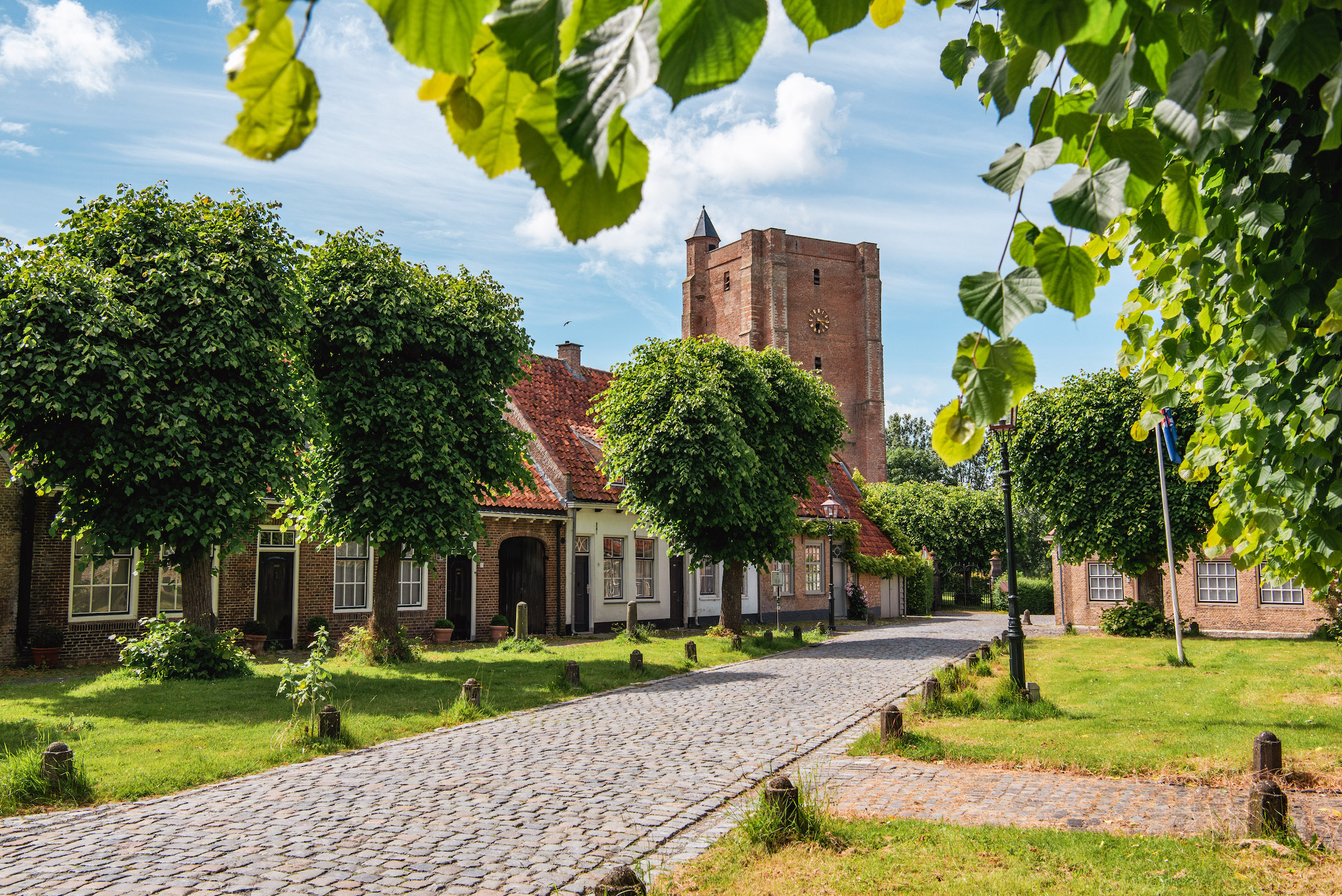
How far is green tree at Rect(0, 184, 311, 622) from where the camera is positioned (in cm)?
1217

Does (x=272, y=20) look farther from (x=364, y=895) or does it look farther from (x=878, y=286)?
(x=878, y=286)

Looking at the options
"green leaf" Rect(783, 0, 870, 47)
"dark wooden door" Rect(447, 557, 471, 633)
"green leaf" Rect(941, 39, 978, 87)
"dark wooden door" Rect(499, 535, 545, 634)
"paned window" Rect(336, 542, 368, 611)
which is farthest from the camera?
"dark wooden door" Rect(499, 535, 545, 634)

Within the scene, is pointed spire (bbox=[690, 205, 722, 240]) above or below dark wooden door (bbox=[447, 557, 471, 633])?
above

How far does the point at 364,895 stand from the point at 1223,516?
A: 541cm

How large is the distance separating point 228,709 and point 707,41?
12481 millimetres

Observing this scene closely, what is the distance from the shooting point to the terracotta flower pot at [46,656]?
16078mm

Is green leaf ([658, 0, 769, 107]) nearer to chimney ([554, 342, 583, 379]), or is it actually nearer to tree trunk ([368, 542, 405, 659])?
tree trunk ([368, 542, 405, 659])

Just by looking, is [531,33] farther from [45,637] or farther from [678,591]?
[678,591]

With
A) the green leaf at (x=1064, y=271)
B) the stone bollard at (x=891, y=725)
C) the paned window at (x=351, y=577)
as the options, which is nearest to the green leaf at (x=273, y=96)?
the green leaf at (x=1064, y=271)

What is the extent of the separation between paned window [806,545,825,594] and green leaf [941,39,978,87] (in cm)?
3162

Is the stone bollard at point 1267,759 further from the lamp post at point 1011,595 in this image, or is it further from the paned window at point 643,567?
the paned window at point 643,567

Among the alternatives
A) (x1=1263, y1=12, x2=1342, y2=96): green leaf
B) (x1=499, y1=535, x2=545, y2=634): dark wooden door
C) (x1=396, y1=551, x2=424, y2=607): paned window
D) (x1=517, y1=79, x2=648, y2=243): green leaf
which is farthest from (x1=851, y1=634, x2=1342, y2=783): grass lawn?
(x1=396, y1=551, x2=424, y2=607): paned window

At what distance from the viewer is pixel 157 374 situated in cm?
1297

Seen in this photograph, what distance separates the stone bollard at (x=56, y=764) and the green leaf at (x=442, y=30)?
8712 millimetres
